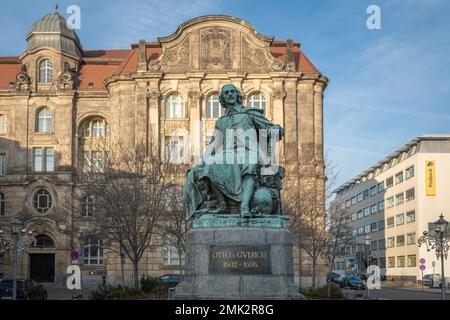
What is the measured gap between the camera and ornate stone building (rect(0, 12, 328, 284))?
53.5m

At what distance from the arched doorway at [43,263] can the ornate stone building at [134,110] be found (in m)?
0.08

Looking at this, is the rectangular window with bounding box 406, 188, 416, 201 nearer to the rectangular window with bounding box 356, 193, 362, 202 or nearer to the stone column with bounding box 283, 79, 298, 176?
the rectangular window with bounding box 356, 193, 362, 202

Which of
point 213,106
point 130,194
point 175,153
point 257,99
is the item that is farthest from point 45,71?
point 130,194

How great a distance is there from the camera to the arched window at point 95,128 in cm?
5825

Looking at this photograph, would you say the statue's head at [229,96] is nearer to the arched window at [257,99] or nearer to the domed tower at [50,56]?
the arched window at [257,99]

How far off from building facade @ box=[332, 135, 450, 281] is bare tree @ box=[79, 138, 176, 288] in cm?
3167

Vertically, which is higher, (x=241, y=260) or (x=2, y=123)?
(x=2, y=123)

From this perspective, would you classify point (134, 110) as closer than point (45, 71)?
Yes

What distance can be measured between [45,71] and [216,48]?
1488 centimetres

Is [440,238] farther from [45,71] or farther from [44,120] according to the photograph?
[45,71]

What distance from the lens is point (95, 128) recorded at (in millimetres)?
58625

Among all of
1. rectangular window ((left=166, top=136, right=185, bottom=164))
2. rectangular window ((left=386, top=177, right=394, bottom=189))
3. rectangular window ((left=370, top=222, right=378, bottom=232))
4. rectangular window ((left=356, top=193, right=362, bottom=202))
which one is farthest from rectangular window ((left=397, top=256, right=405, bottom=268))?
rectangular window ((left=166, top=136, right=185, bottom=164))

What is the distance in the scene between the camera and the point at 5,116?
5762cm
